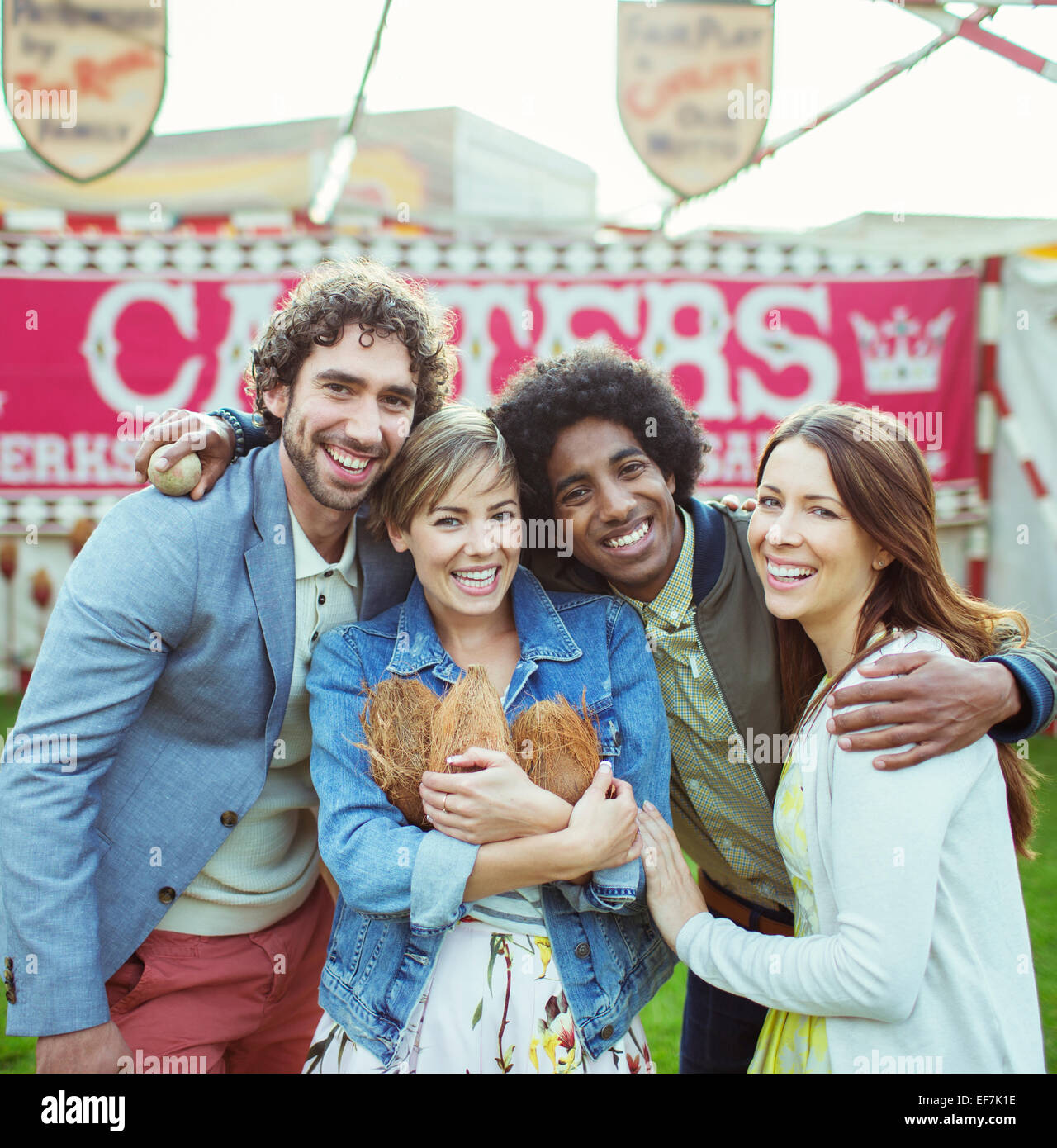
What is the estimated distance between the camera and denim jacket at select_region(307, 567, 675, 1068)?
5.67ft

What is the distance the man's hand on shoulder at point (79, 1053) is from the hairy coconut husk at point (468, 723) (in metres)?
0.91

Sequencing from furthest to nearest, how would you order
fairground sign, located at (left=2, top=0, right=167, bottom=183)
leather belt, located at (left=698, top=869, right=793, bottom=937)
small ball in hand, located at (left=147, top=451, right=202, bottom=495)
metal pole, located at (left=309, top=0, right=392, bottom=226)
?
metal pole, located at (left=309, top=0, right=392, bottom=226), fairground sign, located at (left=2, top=0, right=167, bottom=183), leather belt, located at (left=698, top=869, right=793, bottom=937), small ball in hand, located at (left=147, top=451, right=202, bottom=495)

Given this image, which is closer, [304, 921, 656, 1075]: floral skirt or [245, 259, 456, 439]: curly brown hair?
[304, 921, 656, 1075]: floral skirt

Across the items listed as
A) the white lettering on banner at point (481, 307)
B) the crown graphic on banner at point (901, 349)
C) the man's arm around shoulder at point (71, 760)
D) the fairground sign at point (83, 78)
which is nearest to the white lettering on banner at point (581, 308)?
the white lettering on banner at point (481, 307)

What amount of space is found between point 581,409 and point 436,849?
1245 mm

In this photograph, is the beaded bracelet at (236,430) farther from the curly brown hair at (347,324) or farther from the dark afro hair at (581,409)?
the dark afro hair at (581,409)

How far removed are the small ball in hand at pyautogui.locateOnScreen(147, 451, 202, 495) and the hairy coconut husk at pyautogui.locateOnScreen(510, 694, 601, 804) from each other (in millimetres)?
929

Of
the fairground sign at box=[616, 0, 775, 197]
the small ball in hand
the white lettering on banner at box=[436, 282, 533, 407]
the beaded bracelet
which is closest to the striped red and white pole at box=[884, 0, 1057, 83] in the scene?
the fairground sign at box=[616, 0, 775, 197]

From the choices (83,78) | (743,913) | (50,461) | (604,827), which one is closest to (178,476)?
(604,827)

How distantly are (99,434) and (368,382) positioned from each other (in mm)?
5126

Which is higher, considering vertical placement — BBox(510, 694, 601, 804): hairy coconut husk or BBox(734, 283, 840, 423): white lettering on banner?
BBox(734, 283, 840, 423): white lettering on banner

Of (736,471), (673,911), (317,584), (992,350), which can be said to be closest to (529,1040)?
(673,911)

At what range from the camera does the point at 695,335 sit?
651cm

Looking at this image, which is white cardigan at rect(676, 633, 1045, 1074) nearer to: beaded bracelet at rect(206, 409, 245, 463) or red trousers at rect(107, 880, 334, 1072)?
red trousers at rect(107, 880, 334, 1072)
